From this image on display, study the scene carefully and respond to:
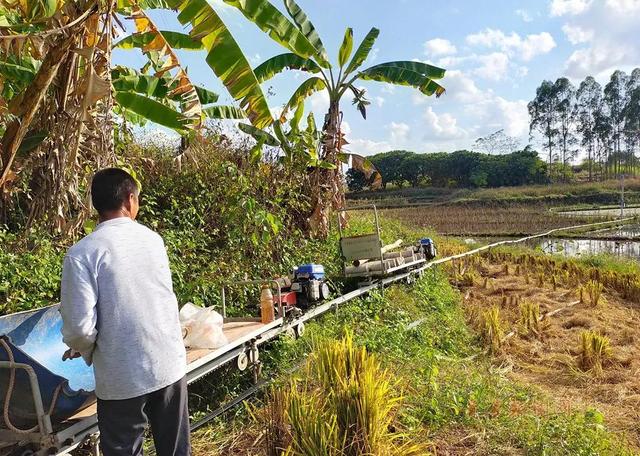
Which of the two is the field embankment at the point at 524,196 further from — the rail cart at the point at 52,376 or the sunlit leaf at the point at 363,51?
the rail cart at the point at 52,376

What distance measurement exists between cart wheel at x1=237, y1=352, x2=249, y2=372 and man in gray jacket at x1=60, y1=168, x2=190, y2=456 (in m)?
1.46

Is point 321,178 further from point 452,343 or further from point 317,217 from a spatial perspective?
point 452,343

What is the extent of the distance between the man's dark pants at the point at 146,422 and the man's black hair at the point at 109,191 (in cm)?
85

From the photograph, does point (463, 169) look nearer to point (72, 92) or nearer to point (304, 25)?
point (304, 25)

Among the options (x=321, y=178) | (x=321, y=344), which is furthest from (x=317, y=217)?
(x=321, y=344)

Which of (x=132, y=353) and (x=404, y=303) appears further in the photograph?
(x=404, y=303)

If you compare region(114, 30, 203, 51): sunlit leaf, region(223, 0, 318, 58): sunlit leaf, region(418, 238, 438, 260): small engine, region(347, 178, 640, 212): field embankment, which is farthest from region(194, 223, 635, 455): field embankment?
region(347, 178, 640, 212): field embankment

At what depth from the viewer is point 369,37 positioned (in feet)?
30.5

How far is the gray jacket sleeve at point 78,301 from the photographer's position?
198 centimetres

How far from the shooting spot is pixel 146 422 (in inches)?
87.5

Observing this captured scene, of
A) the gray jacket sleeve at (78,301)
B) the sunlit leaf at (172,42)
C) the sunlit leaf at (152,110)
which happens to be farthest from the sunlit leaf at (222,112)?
the gray jacket sleeve at (78,301)

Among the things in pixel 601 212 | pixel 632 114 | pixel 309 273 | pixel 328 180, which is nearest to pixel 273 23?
pixel 309 273

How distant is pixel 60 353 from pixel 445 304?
5.79 meters

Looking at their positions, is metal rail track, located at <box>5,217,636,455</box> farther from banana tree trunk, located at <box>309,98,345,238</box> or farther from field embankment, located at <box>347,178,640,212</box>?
field embankment, located at <box>347,178,640,212</box>
